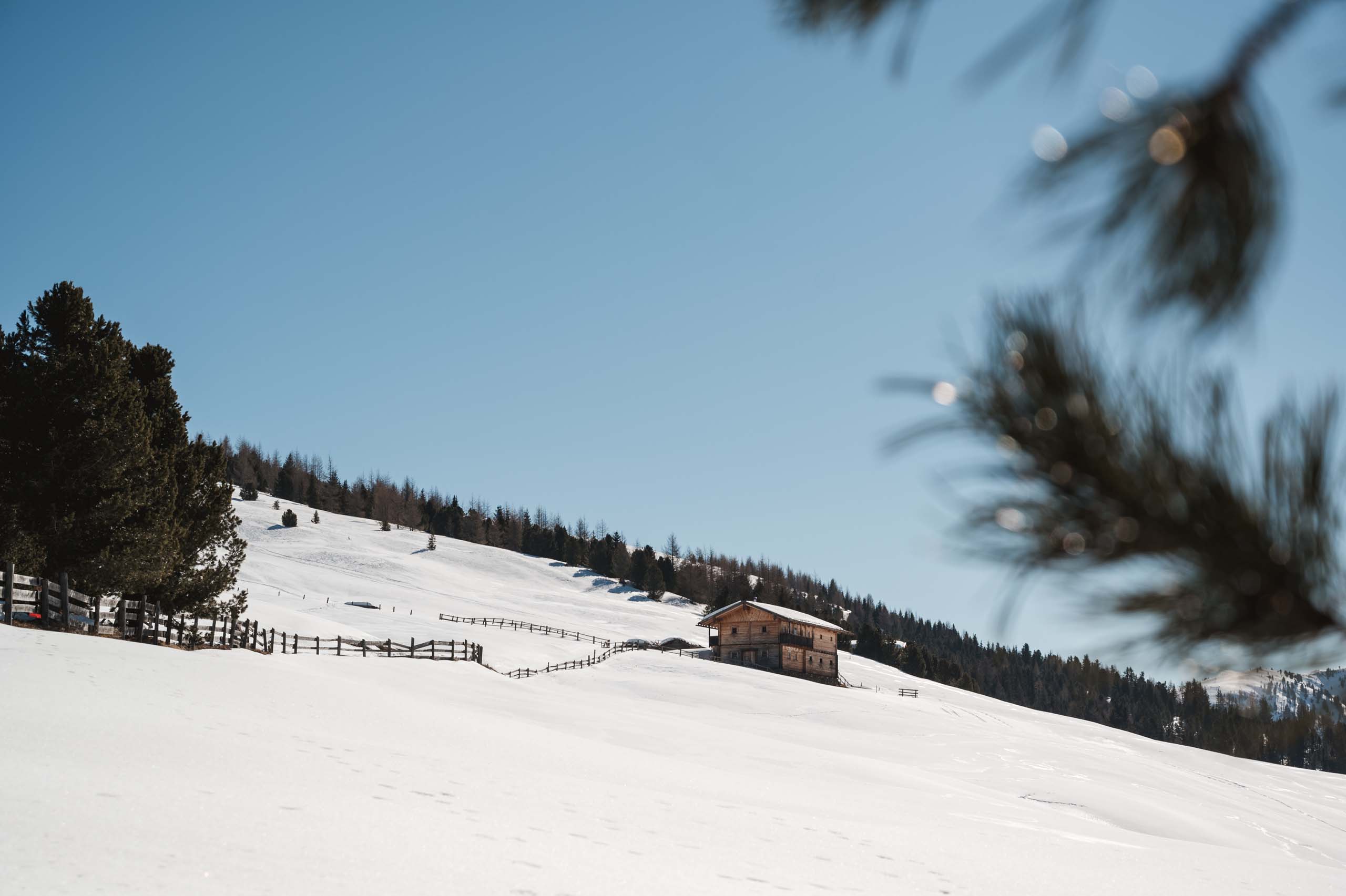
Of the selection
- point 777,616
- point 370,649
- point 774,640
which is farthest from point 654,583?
point 370,649

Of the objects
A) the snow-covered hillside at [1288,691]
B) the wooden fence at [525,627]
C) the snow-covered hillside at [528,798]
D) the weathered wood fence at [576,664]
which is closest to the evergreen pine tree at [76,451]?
the snow-covered hillside at [528,798]

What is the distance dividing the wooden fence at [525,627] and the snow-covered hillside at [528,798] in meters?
33.5

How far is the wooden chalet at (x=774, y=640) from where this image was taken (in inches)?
2436

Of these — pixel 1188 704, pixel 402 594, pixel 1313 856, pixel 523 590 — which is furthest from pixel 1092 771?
pixel 1188 704

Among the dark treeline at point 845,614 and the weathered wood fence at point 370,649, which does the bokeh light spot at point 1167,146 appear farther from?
the dark treeline at point 845,614

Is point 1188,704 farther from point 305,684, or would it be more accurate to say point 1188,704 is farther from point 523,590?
point 305,684

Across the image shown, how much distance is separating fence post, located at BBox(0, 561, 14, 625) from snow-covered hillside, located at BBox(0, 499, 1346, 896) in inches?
85.9

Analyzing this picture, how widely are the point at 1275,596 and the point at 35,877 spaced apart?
343 inches

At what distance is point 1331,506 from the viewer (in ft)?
4.80

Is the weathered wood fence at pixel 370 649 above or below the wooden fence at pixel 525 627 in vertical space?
above

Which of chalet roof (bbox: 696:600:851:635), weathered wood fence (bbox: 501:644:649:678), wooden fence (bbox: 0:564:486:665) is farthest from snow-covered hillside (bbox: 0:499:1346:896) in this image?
chalet roof (bbox: 696:600:851:635)

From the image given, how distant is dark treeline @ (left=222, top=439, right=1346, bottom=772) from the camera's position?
121375 mm

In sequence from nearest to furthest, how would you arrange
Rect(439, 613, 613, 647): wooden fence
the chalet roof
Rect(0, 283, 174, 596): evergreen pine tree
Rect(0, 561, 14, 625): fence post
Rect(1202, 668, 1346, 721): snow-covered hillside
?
Rect(1202, 668, 1346, 721): snow-covered hillside, Rect(0, 561, 14, 625): fence post, Rect(0, 283, 174, 596): evergreen pine tree, the chalet roof, Rect(439, 613, 613, 647): wooden fence

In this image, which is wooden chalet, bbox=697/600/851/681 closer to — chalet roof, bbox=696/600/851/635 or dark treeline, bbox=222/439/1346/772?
chalet roof, bbox=696/600/851/635
